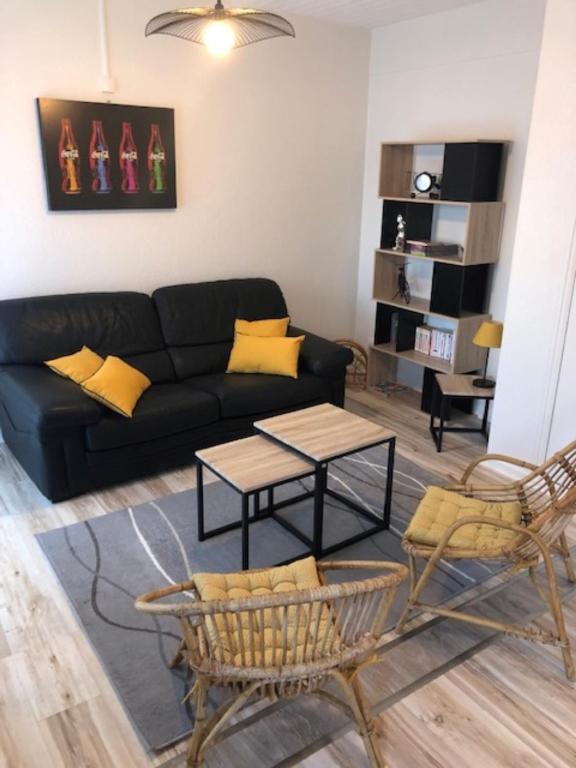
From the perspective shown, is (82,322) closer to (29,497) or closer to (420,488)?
(29,497)

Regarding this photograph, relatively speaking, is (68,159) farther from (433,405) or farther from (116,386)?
(433,405)

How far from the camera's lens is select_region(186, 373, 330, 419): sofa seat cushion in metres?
3.68

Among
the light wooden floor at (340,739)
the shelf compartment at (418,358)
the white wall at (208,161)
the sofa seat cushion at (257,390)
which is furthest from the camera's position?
the shelf compartment at (418,358)

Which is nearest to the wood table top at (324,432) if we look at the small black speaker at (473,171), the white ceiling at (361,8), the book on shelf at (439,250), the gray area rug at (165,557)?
the gray area rug at (165,557)

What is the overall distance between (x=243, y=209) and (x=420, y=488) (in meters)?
2.34

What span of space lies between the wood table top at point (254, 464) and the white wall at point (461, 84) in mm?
2108

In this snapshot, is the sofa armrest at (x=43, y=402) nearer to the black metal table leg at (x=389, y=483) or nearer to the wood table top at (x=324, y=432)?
the wood table top at (x=324, y=432)

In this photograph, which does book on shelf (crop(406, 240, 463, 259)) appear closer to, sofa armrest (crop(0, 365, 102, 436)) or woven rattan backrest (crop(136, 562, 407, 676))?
sofa armrest (crop(0, 365, 102, 436))

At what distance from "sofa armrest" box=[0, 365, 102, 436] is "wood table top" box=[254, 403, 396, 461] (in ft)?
A: 2.95

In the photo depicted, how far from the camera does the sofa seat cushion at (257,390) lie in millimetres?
3676

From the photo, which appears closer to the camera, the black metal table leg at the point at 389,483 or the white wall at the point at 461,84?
the black metal table leg at the point at 389,483

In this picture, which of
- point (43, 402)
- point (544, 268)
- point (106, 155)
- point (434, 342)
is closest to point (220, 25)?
point (106, 155)

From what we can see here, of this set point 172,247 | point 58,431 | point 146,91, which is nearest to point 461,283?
point 172,247

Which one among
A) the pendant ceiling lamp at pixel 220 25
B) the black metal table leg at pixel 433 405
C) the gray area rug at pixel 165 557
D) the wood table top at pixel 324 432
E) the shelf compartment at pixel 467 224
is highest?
the pendant ceiling lamp at pixel 220 25
